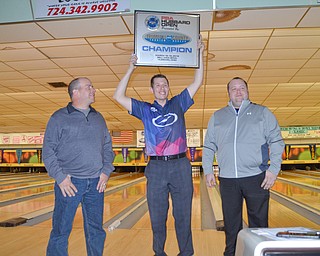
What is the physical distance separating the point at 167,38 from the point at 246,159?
43.2 inches

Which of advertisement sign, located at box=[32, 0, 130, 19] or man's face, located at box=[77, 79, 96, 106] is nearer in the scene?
man's face, located at box=[77, 79, 96, 106]

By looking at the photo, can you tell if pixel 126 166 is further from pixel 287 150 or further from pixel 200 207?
pixel 200 207

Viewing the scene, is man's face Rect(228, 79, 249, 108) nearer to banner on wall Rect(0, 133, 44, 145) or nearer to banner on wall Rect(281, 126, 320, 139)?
banner on wall Rect(281, 126, 320, 139)

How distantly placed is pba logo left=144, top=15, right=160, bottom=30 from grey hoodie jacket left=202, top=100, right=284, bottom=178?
857mm

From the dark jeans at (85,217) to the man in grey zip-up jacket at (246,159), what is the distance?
0.87 meters

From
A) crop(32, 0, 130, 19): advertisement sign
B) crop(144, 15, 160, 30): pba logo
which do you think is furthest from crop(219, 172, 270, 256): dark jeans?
crop(32, 0, 130, 19): advertisement sign

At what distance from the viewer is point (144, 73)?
6.54 meters

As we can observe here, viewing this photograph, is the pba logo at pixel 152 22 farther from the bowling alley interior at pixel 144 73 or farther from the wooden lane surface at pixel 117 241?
the wooden lane surface at pixel 117 241

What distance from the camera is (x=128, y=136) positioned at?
16.5m

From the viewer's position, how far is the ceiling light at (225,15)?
3.63m

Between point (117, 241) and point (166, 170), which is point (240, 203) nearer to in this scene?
point (166, 170)

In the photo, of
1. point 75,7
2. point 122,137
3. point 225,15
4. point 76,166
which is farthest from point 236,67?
point 122,137

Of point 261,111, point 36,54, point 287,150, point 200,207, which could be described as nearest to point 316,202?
point 200,207

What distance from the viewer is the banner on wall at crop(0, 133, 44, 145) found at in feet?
55.1
